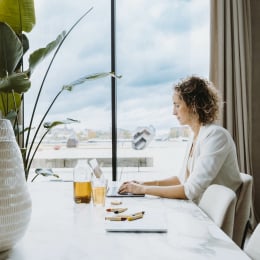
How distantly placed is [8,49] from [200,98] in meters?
1.32

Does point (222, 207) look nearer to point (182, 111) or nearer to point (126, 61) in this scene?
point (182, 111)

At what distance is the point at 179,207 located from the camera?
148 centimetres

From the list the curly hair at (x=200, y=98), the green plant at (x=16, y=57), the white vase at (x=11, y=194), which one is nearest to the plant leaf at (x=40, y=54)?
the green plant at (x=16, y=57)

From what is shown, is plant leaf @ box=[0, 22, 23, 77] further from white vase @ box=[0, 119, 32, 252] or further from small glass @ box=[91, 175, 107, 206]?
small glass @ box=[91, 175, 107, 206]

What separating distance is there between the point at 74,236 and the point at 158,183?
3.80 ft

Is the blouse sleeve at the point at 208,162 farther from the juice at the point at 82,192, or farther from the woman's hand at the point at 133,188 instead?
the juice at the point at 82,192

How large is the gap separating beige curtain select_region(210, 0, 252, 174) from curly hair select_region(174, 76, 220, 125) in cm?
111

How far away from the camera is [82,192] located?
1554 mm

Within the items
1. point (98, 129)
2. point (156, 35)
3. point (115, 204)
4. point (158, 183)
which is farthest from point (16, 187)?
point (156, 35)

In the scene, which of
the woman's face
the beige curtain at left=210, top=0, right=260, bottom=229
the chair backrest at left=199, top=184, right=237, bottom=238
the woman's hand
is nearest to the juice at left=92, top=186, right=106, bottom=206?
the woman's hand

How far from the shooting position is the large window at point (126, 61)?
3518 mm

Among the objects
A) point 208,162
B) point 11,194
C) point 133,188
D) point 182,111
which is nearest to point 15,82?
point 11,194

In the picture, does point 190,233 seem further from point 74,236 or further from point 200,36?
point 200,36

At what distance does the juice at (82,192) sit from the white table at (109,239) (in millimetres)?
96
